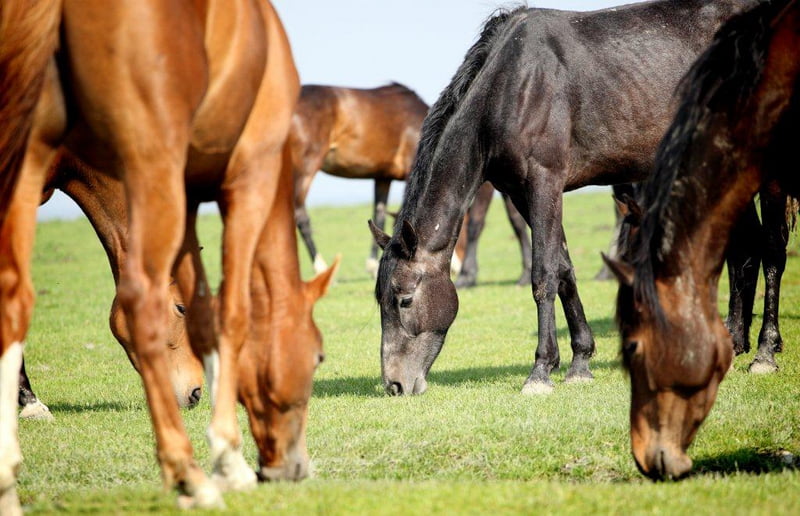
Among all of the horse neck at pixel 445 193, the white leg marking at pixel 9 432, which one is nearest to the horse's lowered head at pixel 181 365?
the horse neck at pixel 445 193

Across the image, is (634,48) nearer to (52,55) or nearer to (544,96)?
(544,96)

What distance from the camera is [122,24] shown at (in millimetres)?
3428

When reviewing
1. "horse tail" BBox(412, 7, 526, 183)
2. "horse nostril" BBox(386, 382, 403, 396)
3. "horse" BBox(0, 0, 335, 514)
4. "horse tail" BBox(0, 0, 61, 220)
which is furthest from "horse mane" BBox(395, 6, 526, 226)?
"horse tail" BBox(0, 0, 61, 220)

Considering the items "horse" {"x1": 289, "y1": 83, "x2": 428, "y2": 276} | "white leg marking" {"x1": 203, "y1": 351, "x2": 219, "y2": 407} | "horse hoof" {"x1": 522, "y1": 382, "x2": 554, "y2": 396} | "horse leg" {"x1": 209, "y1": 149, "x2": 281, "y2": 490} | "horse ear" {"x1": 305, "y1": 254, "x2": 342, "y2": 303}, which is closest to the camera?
"horse leg" {"x1": 209, "y1": 149, "x2": 281, "y2": 490}

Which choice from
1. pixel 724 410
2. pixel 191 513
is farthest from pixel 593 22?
pixel 191 513

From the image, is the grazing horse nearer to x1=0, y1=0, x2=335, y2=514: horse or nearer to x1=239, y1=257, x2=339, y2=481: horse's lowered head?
x1=239, y1=257, x2=339, y2=481: horse's lowered head

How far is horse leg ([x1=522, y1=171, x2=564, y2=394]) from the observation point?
7.41 metres

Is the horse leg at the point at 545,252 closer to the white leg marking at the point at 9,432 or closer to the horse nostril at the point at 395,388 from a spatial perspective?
the horse nostril at the point at 395,388

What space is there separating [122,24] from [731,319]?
640cm

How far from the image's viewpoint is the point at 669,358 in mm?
4430

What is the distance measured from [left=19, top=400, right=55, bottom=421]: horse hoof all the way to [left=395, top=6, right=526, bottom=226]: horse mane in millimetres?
3029

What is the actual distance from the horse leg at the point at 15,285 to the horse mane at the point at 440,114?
13.7 ft

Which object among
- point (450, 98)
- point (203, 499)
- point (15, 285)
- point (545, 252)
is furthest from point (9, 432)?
point (450, 98)

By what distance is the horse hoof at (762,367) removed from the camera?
25.0 ft
